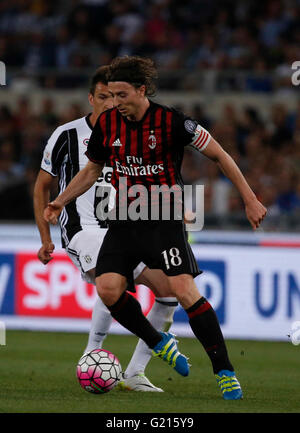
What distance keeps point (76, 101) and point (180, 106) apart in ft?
6.20

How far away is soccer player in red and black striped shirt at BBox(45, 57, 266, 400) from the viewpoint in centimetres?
622

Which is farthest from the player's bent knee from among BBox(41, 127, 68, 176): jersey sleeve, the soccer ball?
BBox(41, 127, 68, 176): jersey sleeve

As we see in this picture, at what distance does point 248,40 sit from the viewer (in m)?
15.9

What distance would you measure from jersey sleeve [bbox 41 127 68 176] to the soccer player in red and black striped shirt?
108 centimetres

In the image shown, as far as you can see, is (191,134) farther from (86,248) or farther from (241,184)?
(86,248)

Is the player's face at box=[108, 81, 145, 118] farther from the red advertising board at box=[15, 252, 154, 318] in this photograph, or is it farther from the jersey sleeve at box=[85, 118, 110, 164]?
the red advertising board at box=[15, 252, 154, 318]

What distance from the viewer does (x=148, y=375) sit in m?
8.02

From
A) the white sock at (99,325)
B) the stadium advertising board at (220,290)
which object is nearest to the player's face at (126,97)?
the white sock at (99,325)

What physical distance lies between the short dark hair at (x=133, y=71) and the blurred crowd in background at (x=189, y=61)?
18.4 ft

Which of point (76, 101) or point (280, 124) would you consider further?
point (76, 101)

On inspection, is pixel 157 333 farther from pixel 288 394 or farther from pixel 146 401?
pixel 288 394
